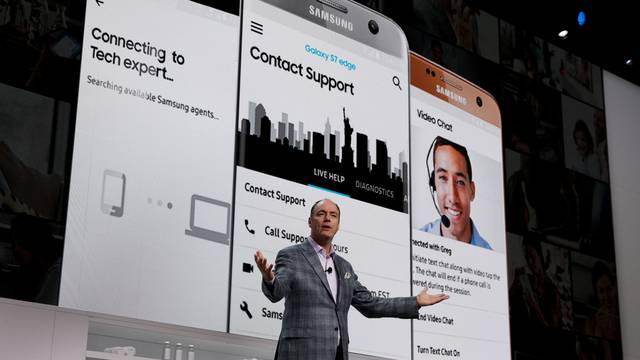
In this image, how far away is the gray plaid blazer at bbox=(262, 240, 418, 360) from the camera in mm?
3691

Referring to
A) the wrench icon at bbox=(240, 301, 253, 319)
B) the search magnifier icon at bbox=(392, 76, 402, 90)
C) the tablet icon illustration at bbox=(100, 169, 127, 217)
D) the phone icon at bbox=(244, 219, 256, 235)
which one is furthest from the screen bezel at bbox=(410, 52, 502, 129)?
the tablet icon illustration at bbox=(100, 169, 127, 217)

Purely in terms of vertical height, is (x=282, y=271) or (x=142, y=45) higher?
(x=142, y=45)

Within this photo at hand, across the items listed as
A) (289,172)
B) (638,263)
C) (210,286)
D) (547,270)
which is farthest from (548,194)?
(210,286)

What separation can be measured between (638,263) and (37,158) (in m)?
5.52

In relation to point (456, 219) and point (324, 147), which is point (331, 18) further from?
point (456, 219)

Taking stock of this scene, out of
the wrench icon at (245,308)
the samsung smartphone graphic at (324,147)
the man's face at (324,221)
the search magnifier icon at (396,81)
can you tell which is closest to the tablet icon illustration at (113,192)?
the samsung smartphone graphic at (324,147)

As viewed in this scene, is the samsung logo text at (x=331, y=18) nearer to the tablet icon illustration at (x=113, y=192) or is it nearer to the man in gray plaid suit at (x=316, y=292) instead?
the man in gray plaid suit at (x=316, y=292)

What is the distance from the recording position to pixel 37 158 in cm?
421

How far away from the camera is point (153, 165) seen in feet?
12.3

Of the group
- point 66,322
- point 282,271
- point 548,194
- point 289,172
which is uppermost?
point 548,194

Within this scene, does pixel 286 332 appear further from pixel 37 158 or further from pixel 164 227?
pixel 37 158

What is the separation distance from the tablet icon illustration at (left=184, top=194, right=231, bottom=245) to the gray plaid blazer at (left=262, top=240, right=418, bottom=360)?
276mm

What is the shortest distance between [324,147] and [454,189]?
110 cm

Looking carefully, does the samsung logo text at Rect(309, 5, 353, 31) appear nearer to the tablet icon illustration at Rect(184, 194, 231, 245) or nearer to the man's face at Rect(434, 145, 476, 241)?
the man's face at Rect(434, 145, 476, 241)
